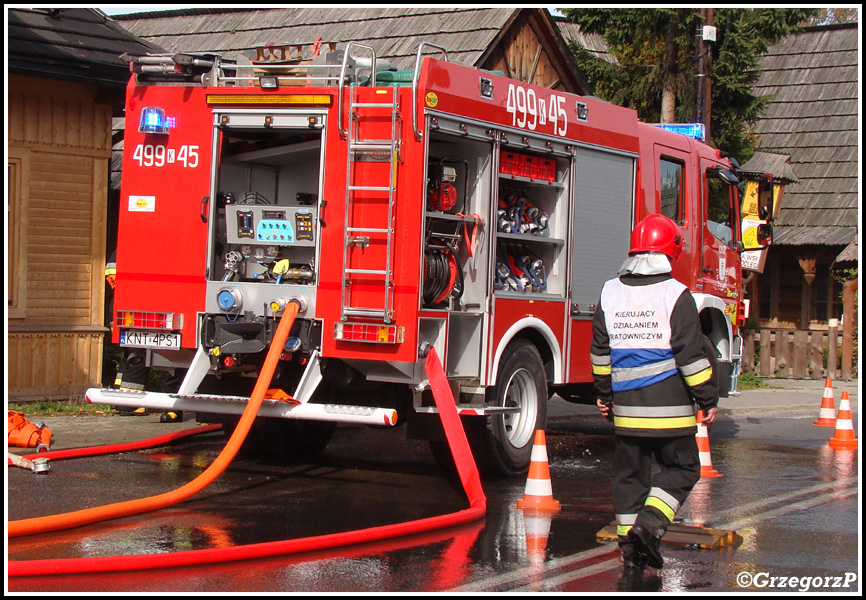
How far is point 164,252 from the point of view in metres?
8.55

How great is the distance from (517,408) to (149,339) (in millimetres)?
2927

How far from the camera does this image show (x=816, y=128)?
29.9m

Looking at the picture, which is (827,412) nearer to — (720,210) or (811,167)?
(720,210)

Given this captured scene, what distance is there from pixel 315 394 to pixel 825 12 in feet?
136

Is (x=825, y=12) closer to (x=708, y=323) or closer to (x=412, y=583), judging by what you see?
(x=708, y=323)

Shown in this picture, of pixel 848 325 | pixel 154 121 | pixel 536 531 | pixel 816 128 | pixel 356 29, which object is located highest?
pixel 356 29

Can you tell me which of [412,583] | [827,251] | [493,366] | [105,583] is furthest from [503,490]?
[827,251]

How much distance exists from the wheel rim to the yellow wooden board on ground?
2641mm

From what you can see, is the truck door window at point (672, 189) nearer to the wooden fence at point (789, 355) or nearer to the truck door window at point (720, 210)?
the truck door window at point (720, 210)

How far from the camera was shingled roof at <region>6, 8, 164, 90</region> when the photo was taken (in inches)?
465

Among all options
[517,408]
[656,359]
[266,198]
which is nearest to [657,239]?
[656,359]

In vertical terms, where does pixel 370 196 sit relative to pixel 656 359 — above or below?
above

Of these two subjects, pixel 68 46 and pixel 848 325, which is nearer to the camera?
pixel 68 46

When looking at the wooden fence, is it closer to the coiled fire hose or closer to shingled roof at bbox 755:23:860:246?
shingled roof at bbox 755:23:860:246
